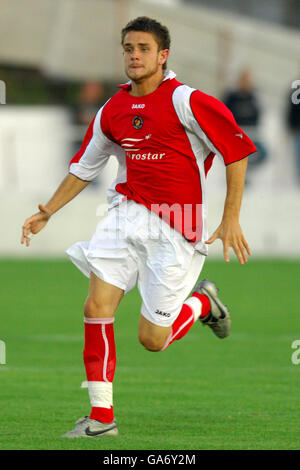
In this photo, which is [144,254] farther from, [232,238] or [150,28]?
[150,28]

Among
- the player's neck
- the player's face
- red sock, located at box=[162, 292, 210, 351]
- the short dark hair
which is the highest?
the short dark hair

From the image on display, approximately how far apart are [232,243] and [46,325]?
5.12 metres

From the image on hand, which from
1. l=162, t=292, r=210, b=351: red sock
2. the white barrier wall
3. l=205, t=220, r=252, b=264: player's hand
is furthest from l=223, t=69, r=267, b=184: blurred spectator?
l=205, t=220, r=252, b=264: player's hand

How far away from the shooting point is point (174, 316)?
6.62 metres

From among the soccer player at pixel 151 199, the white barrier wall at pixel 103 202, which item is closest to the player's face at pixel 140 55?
the soccer player at pixel 151 199

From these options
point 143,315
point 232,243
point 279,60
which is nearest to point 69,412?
point 143,315

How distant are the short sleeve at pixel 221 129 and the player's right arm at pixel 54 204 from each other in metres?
0.94

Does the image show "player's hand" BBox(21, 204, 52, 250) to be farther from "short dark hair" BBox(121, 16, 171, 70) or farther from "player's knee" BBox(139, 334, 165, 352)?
"short dark hair" BBox(121, 16, 171, 70)

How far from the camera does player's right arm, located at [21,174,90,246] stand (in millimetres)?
6691

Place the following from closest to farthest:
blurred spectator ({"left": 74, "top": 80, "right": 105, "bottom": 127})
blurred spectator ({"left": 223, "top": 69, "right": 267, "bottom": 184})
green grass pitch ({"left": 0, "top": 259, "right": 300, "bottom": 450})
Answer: green grass pitch ({"left": 0, "top": 259, "right": 300, "bottom": 450}) → blurred spectator ({"left": 223, "top": 69, "right": 267, "bottom": 184}) → blurred spectator ({"left": 74, "top": 80, "right": 105, "bottom": 127})

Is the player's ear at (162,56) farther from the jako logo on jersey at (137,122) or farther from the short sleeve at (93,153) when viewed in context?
the short sleeve at (93,153)

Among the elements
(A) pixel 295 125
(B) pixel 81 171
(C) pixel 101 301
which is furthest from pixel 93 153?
(A) pixel 295 125

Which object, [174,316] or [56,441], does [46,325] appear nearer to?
[174,316]

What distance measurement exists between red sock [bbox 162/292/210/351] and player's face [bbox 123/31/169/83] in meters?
1.50
